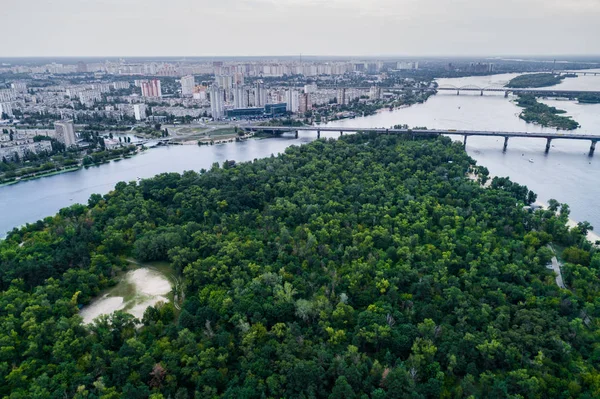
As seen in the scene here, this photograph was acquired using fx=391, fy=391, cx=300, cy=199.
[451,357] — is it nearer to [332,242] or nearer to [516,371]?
[516,371]

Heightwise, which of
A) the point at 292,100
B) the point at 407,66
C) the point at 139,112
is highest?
the point at 407,66

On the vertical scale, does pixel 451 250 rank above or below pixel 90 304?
above

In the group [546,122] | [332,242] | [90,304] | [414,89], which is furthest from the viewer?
[414,89]

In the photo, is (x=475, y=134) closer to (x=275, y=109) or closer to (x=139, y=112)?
(x=275, y=109)

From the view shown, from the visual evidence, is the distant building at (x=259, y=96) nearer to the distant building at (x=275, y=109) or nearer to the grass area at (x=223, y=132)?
the distant building at (x=275, y=109)

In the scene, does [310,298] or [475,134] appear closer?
[310,298]

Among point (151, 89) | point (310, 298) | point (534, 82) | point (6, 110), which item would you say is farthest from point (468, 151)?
point (6, 110)

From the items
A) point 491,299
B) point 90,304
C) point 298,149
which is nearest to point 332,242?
point 491,299
